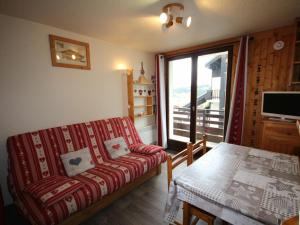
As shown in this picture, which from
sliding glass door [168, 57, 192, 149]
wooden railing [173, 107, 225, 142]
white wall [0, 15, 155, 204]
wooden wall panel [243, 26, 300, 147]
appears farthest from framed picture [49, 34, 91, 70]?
wooden wall panel [243, 26, 300, 147]

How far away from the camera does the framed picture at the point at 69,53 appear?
2.19 m

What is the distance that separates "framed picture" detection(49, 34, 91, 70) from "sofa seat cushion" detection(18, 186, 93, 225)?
1.71m

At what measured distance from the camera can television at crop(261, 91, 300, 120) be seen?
205 centimetres

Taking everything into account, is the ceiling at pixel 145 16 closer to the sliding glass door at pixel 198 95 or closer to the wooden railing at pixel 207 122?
the sliding glass door at pixel 198 95

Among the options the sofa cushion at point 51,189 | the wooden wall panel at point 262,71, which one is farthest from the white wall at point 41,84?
the wooden wall panel at point 262,71

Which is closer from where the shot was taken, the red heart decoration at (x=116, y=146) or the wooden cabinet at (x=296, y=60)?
the wooden cabinet at (x=296, y=60)

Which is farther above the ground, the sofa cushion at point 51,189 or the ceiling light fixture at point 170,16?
the ceiling light fixture at point 170,16

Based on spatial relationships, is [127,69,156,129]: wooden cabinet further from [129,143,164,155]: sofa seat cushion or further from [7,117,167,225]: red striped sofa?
[7,117,167,225]: red striped sofa

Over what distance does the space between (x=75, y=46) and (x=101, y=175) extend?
1.95 metres

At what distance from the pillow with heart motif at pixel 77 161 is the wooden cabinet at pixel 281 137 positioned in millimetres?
2509

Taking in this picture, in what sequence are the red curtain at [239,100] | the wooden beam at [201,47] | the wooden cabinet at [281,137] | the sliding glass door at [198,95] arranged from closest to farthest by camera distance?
the wooden cabinet at [281,137] < the red curtain at [239,100] < the wooden beam at [201,47] < the sliding glass door at [198,95]

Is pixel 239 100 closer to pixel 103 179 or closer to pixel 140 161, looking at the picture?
pixel 140 161

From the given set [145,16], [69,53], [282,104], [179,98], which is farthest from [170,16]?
[179,98]

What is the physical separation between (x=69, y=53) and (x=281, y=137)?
3.27 meters
